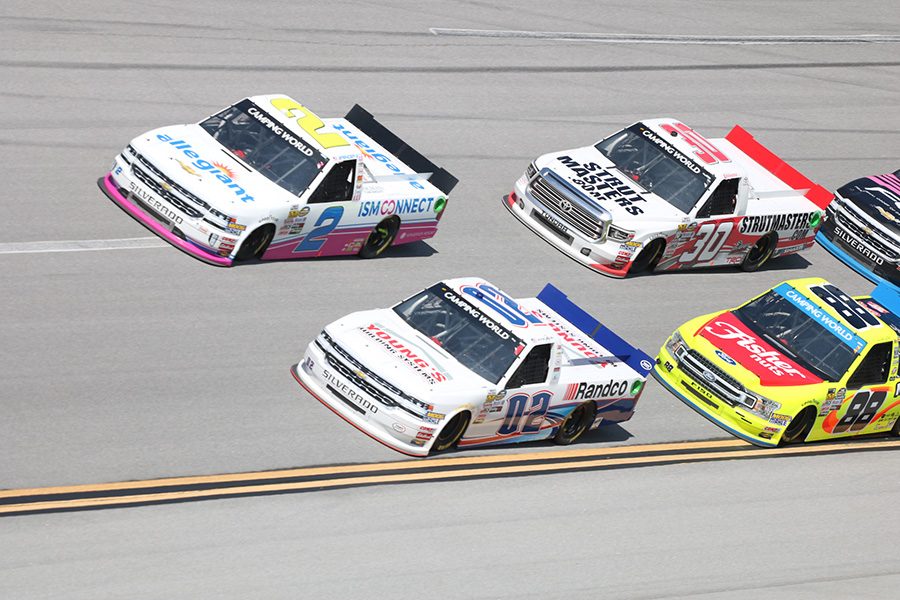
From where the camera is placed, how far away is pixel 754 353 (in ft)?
53.6

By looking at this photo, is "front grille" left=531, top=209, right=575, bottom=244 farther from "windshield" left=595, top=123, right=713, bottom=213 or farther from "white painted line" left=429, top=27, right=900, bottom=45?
"white painted line" left=429, top=27, right=900, bottom=45

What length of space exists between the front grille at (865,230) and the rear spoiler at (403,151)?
7.22 m

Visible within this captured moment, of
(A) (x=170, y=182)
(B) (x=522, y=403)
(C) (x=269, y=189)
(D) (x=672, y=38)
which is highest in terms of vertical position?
(D) (x=672, y=38)

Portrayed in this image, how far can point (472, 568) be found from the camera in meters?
11.8

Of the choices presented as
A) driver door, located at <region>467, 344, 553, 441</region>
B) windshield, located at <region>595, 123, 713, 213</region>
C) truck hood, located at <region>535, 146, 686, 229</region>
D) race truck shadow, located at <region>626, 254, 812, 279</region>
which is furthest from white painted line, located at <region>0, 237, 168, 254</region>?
windshield, located at <region>595, 123, 713, 213</region>

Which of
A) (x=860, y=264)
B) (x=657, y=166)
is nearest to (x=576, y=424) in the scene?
(x=657, y=166)

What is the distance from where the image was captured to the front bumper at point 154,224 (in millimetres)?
16812

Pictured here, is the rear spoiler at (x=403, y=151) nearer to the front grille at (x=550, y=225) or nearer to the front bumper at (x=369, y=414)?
the front grille at (x=550, y=225)

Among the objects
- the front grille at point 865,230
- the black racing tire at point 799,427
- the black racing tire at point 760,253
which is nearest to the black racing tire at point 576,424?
the black racing tire at point 799,427

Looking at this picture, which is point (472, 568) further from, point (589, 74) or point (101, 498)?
Result: point (589, 74)

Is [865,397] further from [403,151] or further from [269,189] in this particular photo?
[269,189]

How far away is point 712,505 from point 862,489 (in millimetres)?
2253

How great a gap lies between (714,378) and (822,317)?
1.77m

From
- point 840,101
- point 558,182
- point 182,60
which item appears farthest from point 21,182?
point 840,101
